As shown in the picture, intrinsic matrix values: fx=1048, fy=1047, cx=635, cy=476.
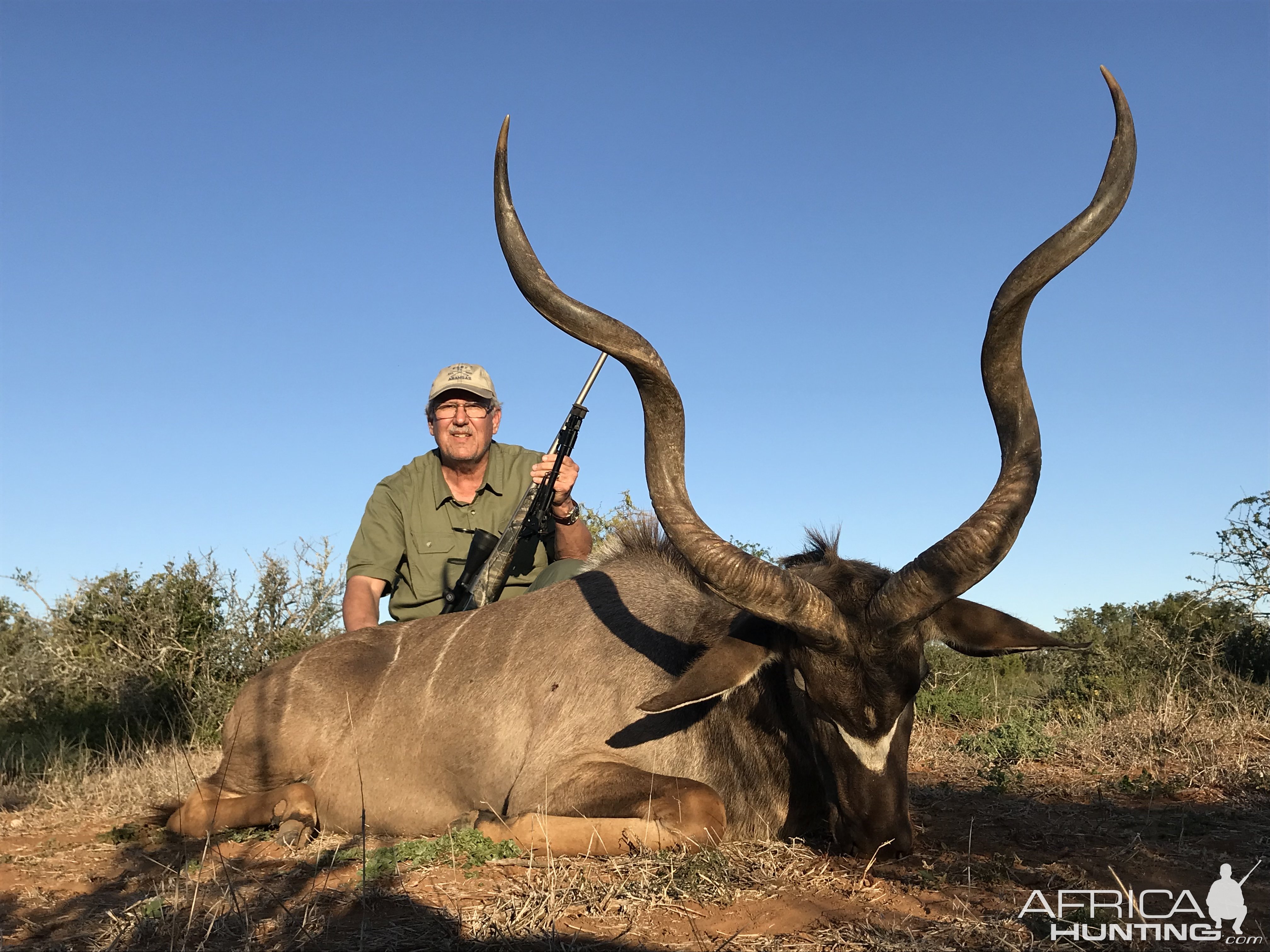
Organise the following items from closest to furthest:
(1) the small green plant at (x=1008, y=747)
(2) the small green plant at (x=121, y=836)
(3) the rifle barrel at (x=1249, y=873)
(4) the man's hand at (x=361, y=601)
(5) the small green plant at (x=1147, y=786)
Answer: (3) the rifle barrel at (x=1249, y=873)
(5) the small green plant at (x=1147, y=786)
(2) the small green plant at (x=121, y=836)
(1) the small green plant at (x=1008, y=747)
(4) the man's hand at (x=361, y=601)

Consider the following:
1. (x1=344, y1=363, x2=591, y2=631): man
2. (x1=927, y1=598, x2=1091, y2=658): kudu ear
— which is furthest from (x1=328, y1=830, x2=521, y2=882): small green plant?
(x1=344, y1=363, x2=591, y2=631): man

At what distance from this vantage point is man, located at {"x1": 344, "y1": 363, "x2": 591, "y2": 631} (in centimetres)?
758

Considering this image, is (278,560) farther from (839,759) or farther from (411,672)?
(839,759)

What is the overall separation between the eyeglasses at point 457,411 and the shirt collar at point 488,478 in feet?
1.04

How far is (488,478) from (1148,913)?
18.7ft

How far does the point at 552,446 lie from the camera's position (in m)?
7.34

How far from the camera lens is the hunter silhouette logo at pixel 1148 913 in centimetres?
292

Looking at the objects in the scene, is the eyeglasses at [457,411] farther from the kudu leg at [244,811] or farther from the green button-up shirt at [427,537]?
the kudu leg at [244,811]

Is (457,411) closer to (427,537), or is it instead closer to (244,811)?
(427,537)

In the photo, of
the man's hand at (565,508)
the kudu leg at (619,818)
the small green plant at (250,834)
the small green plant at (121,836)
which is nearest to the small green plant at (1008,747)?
the kudu leg at (619,818)

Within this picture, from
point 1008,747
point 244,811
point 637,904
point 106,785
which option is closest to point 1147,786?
point 1008,747

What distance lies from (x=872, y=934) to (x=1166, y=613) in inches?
289

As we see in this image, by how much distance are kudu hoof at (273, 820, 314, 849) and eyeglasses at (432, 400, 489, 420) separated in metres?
3.31

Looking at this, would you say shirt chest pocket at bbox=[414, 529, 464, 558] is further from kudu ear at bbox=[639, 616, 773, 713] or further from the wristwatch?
kudu ear at bbox=[639, 616, 773, 713]
